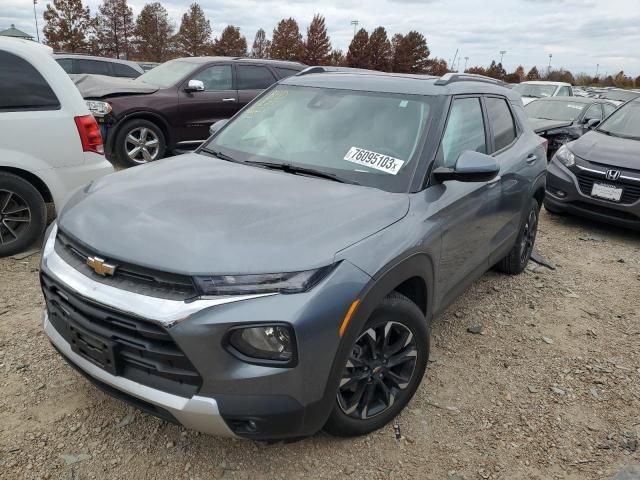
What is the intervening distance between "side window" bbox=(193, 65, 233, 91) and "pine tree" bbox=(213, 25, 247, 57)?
1868 inches

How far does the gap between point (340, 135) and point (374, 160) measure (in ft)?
1.04

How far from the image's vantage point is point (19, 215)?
429 cm

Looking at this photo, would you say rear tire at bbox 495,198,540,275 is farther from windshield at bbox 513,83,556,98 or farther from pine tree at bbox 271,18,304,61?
pine tree at bbox 271,18,304,61

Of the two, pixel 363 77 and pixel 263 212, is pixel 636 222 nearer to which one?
pixel 363 77

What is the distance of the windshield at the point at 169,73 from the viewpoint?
8.27 metres

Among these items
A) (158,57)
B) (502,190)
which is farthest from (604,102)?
(158,57)

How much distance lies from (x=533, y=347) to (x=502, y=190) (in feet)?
3.71

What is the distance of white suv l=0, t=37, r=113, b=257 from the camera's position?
13.6 ft

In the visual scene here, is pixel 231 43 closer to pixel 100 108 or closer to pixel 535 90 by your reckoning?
pixel 535 90

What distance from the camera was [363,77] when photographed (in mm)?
3490

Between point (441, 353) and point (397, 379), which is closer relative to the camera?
point (397, 379)

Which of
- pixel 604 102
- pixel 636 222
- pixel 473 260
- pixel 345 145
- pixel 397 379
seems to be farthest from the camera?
pixel 604 102

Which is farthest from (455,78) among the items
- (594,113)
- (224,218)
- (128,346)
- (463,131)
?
(594,113)

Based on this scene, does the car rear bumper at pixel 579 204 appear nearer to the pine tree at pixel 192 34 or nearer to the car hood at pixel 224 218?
the car hood at pixel 224 218
